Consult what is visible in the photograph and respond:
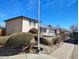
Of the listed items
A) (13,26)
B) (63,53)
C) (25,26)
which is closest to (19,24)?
(25,26)

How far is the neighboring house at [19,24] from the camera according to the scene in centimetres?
2456

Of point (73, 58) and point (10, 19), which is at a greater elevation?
point (10, 19)

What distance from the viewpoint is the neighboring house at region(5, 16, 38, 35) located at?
967 inches

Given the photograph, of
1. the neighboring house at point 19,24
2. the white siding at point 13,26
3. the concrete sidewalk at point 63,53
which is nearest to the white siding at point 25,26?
the neighboring house at point 19,24

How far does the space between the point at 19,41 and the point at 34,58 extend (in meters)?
2.13

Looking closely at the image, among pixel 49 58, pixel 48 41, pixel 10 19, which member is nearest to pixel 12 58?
pixel 49 58

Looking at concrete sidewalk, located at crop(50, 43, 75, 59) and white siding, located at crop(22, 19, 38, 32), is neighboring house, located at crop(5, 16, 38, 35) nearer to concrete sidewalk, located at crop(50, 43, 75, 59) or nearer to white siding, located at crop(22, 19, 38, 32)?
white siding, located at crop(22, 19, 38, 32)

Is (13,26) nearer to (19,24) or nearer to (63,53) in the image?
(19,24)

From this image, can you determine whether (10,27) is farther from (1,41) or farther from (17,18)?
(1,41)

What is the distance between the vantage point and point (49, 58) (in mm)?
8625

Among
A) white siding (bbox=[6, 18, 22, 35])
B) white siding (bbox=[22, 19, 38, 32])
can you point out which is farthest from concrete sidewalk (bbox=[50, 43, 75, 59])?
white siding (bbox=[6, 18, 22, 35])

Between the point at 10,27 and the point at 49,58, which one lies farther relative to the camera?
the point at 10,27

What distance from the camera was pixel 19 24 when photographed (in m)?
24.9

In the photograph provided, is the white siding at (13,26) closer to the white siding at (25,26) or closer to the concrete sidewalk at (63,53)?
the white siding at (25,26)
